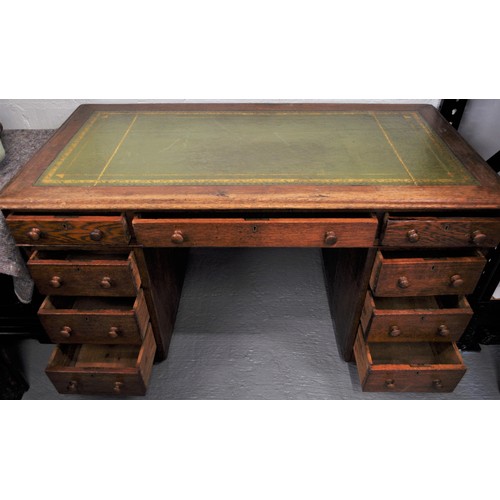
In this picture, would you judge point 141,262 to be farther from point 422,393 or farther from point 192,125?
point 422,393

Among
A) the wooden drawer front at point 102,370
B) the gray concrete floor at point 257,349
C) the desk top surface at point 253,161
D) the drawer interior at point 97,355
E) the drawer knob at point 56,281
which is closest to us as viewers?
the desk top surface at point 253,161

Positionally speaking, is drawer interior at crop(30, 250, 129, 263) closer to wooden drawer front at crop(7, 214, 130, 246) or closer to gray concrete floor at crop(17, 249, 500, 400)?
wooden drawer front at crop(7, 214, 130, 246)

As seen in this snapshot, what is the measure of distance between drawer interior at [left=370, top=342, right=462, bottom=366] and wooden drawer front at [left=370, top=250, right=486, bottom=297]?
0.32m

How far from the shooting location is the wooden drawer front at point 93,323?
4.82 feet

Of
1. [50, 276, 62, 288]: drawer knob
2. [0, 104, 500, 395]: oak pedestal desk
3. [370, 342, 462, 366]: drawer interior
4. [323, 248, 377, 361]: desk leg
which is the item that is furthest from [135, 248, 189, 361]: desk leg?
[370, 342, 462, 366]: drawer interior

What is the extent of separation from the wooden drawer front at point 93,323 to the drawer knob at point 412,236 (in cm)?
97

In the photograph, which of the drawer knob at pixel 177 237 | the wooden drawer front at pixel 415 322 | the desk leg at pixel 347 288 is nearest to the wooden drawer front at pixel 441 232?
the desk leg at pixel 347 288

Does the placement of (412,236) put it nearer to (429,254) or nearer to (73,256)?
(429,254)

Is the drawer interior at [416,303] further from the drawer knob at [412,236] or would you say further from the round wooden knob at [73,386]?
the round wooden knob at [73,386]

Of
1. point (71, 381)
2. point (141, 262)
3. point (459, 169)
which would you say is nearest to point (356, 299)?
point (459, 169)

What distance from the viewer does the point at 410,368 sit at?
59.5 inches

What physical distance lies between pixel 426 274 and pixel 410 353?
45 centimetres

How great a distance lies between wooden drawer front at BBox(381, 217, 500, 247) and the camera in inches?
51.5

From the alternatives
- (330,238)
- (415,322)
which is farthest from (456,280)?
(330,238)
